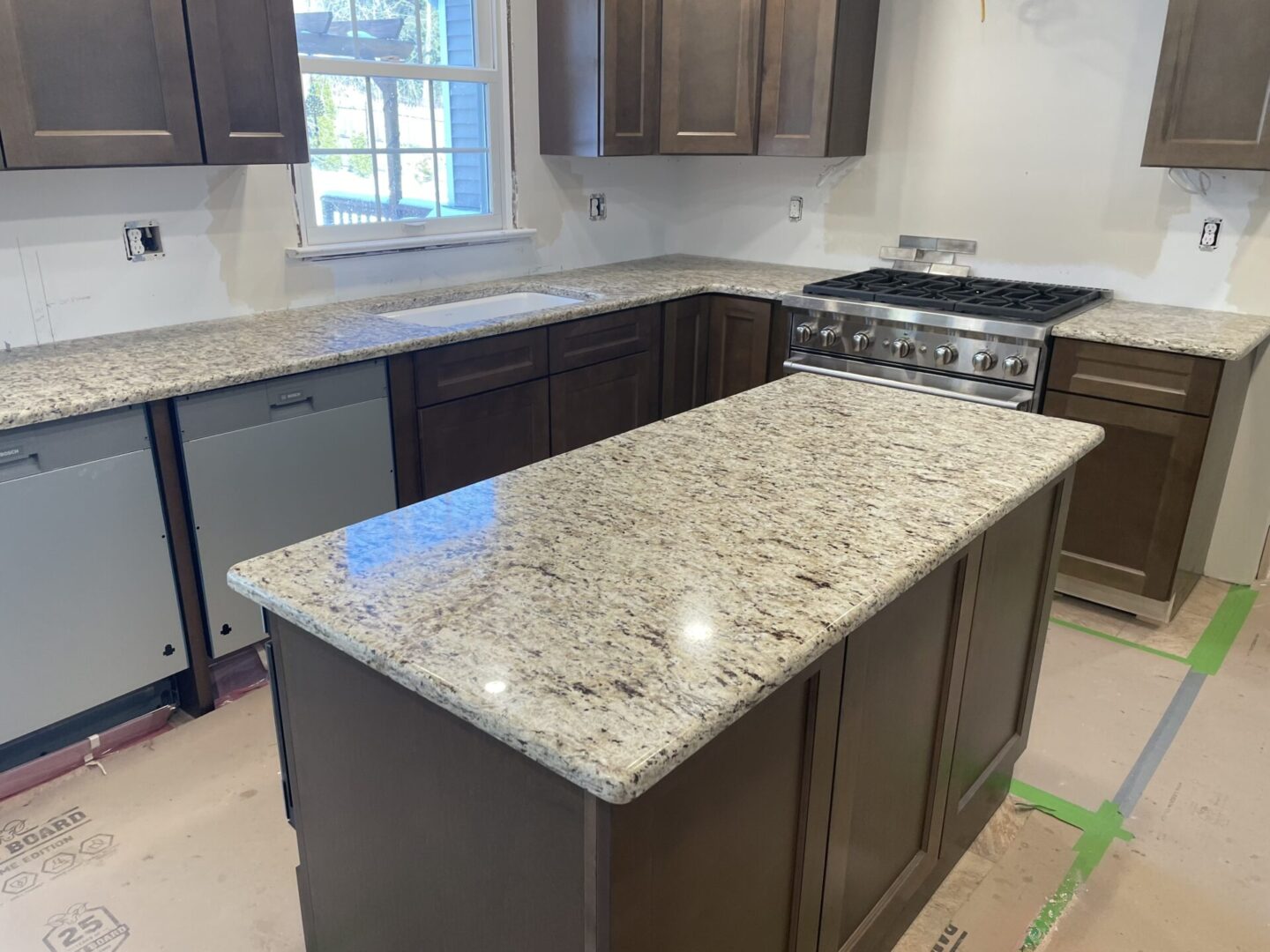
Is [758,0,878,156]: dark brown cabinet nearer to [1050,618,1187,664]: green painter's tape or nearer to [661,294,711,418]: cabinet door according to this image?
[661,294,711,418]: cabinet door

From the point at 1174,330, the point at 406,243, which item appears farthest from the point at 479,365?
the point at 1174,330

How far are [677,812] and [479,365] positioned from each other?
2.04 meters

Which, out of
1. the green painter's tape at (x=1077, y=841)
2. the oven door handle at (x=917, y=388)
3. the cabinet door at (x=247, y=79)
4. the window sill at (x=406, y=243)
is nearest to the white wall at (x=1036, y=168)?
the oven door handle at (x=917, y=388)

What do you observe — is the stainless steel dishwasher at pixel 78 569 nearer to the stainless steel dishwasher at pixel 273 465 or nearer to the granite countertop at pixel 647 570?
the stainless steel dishwasher at pixel 273 465

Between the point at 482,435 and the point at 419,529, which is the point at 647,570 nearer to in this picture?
the point at 419,529

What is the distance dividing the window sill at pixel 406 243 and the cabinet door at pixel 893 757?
92.0 inches

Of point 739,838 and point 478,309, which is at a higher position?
point 478,309

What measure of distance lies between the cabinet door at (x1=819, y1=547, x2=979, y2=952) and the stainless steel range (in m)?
1.56

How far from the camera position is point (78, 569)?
212 cm

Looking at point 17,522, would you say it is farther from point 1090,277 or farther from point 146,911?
point 1090,277

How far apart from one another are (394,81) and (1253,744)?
329 cm

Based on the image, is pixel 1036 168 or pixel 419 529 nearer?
pixel 419 529

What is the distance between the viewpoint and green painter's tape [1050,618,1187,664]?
9.14 feet

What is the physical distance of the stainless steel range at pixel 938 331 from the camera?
9.48ft
